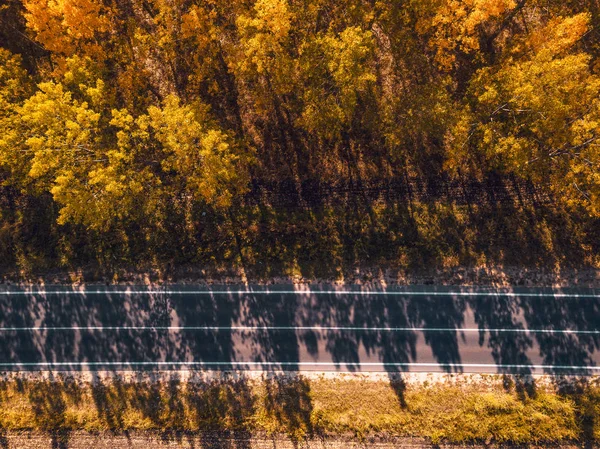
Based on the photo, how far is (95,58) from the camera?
3578cm

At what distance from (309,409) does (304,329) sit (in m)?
7.36

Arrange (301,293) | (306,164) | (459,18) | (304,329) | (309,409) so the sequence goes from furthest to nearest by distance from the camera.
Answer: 1. (306,164)
2. (301,293)
3. (304,329)
4. (309,409)
5. (459,18)

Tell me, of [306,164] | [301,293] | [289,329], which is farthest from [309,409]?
[306,164]

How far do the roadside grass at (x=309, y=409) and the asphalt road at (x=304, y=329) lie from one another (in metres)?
1.77

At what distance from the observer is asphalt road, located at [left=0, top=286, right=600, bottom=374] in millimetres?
38750

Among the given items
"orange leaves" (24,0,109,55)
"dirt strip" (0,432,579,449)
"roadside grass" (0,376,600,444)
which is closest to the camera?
"orange leaves" (24,0,109,55)

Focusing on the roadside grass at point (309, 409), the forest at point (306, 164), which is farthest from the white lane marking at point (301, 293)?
the roadside grass at point (309, 409)

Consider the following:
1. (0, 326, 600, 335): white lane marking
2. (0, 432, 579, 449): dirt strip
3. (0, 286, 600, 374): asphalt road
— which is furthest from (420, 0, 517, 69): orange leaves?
(0, 432, 579, 449): dirt strip

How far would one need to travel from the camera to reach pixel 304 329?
39.3m

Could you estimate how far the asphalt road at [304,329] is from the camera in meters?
38.8

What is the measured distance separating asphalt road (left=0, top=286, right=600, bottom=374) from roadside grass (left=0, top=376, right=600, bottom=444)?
177 centimetres

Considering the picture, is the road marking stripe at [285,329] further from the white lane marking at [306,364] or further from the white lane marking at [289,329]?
the white lane marking at [306,364]

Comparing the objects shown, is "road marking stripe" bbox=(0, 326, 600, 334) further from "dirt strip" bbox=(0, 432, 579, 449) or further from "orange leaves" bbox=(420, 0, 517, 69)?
"orange leaves" bbox=(420, 0, 517, 69)

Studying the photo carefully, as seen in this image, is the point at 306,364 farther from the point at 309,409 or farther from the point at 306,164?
the point at 306,164
